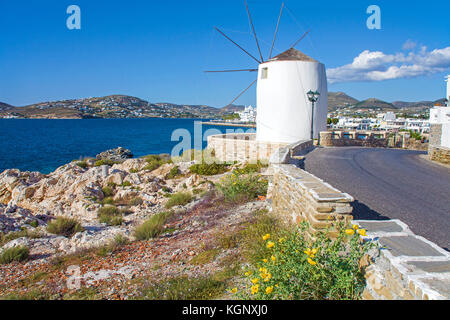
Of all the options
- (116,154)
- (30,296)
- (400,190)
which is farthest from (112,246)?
(116,154)

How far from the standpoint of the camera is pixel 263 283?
127 inches

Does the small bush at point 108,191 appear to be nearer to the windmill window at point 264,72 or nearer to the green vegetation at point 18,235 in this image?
→ the green vegetation at point 18,235

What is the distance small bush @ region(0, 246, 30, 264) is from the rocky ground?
0.14 meters

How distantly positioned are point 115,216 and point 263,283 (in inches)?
306

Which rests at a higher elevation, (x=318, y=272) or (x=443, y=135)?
(x=443, y=135)

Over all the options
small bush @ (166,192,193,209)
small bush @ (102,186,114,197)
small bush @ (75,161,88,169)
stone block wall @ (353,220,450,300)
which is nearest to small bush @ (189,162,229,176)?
small bush @ (102,186,114,197)

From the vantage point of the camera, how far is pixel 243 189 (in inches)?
346

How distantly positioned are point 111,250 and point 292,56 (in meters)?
20.1

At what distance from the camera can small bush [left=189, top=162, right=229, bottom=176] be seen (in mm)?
16675

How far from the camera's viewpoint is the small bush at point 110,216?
925 cm

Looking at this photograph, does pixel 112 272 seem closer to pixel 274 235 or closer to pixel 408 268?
pixel 274 235

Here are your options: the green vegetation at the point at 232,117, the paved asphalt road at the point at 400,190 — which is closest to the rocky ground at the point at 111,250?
the paved asphalt road at the point at 400,190

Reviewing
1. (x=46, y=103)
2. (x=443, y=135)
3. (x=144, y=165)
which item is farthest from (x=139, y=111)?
(x=443, y=135)

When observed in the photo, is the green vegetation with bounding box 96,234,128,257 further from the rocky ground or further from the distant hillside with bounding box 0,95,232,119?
the distant hillside with bounding box 0,95,232,119
